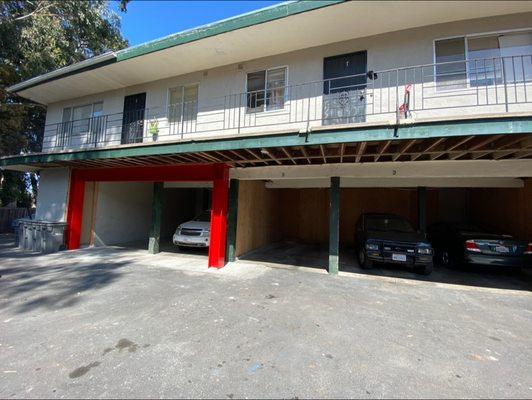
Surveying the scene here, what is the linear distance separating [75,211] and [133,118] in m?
4.08

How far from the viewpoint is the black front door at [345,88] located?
7.22m

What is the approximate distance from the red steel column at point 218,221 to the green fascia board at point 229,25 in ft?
11.7

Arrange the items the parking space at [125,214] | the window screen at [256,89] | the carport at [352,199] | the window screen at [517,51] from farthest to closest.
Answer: the parking space at [125,214], the window screen at [256,89], the carport at [352,199], the window screen at [517,51]

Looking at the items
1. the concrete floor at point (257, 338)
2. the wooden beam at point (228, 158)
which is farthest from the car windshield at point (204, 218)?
the concrete floor at point (257, 338)

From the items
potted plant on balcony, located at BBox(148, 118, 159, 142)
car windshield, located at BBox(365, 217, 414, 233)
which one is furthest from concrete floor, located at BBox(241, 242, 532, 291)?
potted plant on balcony, located at BBox(148, 118, 159, 142)

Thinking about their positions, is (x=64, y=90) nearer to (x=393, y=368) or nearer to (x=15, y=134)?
(x=15, y=134)

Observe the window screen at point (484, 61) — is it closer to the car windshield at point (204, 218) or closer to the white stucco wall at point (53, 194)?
the car windshield at point (204, 218)

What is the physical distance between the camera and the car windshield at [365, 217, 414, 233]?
7.84 metres

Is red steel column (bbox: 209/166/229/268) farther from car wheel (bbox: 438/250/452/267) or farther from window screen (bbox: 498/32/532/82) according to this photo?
window screen (bbox: 498/32/532/82)

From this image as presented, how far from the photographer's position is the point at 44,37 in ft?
38.8

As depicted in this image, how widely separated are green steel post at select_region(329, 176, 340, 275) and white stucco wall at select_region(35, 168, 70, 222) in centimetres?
975

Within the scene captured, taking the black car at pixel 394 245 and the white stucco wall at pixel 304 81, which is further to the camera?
the black car at pixel 394 245

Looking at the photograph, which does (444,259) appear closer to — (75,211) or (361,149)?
(361,149)

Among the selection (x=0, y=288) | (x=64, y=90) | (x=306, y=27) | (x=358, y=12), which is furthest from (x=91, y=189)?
(x=358, y=12)
